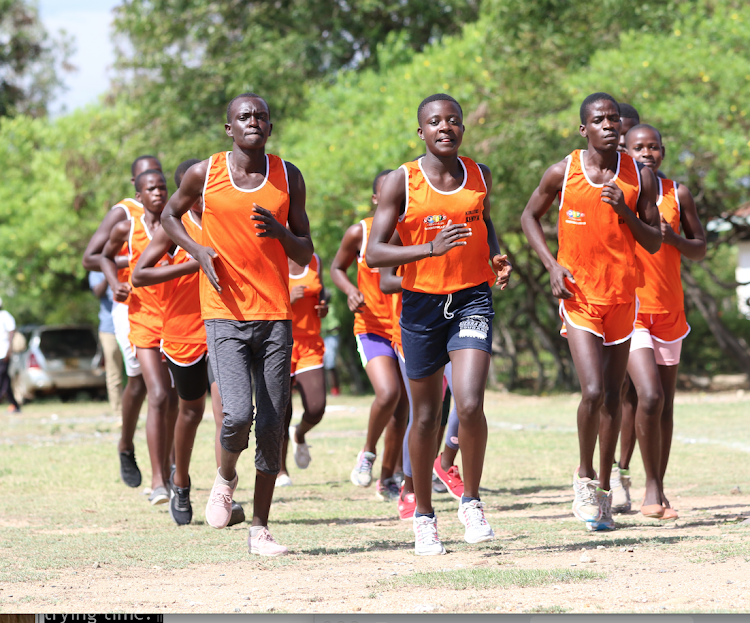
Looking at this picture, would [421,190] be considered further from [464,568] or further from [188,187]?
[464,568]

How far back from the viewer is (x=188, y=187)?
5.78 meters

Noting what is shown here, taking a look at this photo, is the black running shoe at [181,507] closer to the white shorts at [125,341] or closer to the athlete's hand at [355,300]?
the white shorts at [125,341]

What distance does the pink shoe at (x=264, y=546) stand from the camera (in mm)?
5777

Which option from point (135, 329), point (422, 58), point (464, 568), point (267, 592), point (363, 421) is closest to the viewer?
point (267, 592)

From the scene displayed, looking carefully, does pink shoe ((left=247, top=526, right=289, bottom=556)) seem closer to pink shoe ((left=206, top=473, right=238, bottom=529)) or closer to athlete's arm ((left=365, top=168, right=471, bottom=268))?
pink shoe ((left=206, top=473, right=238, bottom=529))

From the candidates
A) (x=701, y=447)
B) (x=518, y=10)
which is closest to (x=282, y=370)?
(x=701, y=447)

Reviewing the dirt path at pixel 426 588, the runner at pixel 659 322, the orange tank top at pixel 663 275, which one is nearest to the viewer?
the dirt path at pixel 426 588

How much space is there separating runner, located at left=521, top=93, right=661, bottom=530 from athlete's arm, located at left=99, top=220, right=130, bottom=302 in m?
3.16

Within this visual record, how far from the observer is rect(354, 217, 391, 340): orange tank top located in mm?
8031

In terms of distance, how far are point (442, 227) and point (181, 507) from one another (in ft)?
9.23

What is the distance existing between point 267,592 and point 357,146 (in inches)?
555

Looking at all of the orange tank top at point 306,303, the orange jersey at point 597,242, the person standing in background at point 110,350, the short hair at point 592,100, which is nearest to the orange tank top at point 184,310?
the orange tank top at point 306,303

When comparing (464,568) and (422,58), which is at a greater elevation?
(422,58)

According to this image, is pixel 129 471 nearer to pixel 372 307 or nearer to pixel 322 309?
pixel 322 309
